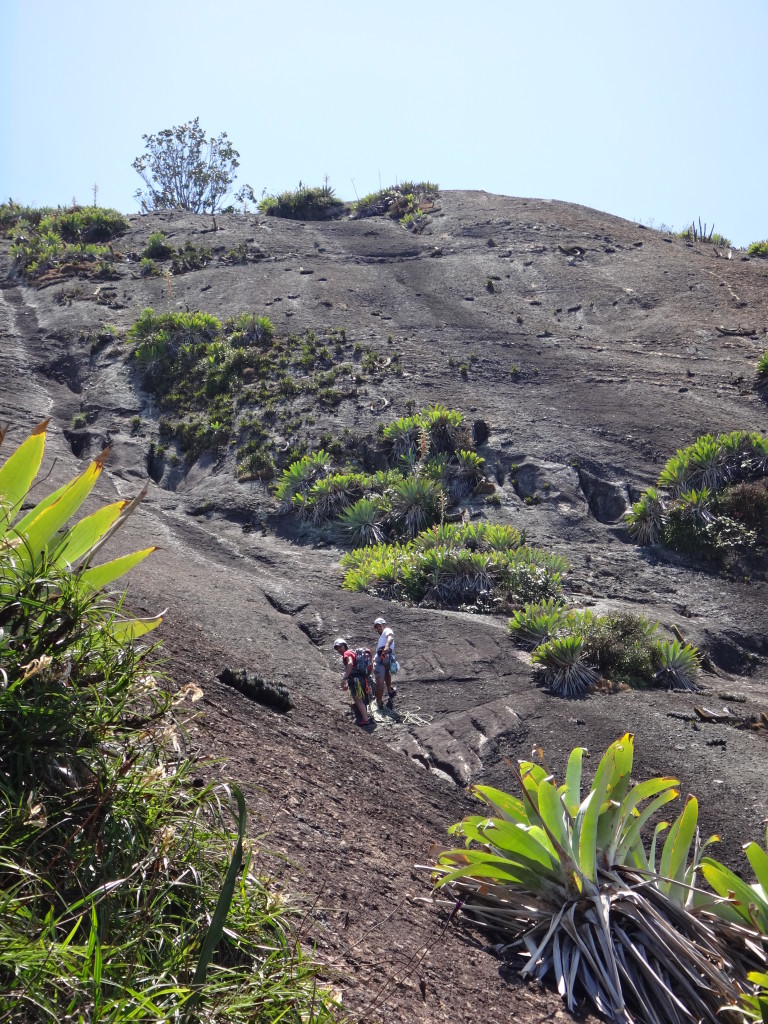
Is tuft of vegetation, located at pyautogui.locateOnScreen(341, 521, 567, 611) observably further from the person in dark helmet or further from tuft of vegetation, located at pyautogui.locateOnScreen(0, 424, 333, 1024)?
tuft of vegetation, located at pyautogui.locateOnScreen(0, 424, 333, 1024)

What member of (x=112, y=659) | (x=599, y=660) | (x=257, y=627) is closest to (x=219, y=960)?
(x=112, y=659)

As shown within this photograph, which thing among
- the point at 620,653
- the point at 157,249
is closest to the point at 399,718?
the point at 620,653

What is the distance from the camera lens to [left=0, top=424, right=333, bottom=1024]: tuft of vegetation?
2662 mm

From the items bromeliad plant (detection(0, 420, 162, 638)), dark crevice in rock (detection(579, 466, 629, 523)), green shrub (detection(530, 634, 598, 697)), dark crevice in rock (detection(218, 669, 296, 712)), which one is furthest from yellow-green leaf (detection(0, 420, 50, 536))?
dark crevice in rock (detection(579, 466, 629, 523))

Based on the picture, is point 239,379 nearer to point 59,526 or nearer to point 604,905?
point 59,526

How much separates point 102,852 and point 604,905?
2651 mm

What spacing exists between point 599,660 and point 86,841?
957 cm

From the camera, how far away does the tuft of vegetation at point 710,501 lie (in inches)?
631

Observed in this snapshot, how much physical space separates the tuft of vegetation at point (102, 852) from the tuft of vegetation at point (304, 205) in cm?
3411

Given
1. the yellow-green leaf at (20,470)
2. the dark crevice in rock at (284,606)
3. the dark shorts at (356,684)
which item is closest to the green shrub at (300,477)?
the dark crevice in rock at (284,606)

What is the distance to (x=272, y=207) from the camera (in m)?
36.1

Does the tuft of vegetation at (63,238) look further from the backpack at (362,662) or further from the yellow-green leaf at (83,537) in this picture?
the yellow-green leaf at (83,537)

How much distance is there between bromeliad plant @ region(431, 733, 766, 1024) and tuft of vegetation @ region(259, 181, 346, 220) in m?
33.5

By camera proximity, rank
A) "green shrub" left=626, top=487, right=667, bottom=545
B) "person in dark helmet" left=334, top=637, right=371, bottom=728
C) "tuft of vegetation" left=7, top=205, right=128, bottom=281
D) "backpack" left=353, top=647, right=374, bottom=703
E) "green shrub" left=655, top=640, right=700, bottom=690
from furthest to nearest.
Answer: "tuft of vegetation" left=7, top=205, right=128, bottom=281 < "green shrub" left=626, top=487, right=667, bottom=545 < "green shrub" left=655, top=640, right=700, bottom=690 < "backpack" left=353, top=647, right=374, bottom=703 < "person in dark helmet" left=334, top=637, right=371, bottom=728
